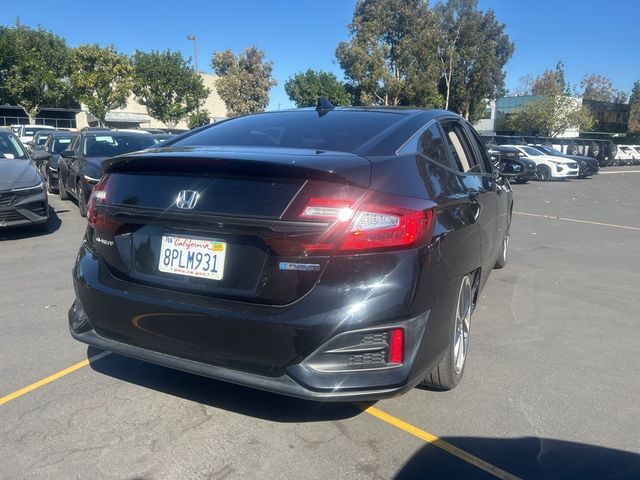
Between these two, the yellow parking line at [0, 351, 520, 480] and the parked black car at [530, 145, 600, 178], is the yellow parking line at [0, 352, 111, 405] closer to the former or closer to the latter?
the yellow parking line at [0, 351, 520, 480]

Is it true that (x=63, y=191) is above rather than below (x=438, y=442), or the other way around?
above

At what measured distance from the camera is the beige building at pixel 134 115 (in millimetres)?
45750

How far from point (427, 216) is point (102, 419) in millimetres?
2073

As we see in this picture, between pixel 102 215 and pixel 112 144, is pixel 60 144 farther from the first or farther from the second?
pixel 102 215

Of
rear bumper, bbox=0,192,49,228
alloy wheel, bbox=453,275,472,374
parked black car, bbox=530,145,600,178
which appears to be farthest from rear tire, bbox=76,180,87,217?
parked black car, bbox=530,145,600,178

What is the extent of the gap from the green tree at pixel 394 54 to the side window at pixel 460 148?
37.4m

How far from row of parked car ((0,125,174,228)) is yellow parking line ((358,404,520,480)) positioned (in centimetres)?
403

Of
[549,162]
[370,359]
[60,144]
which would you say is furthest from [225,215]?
[549,162]

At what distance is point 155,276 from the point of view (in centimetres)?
282

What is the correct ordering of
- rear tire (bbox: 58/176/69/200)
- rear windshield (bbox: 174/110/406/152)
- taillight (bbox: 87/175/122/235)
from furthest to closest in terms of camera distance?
rear tire (bbox: 58/176/69/200), rear windshield (bbox: 174/110/406/152), taillight (bbox: 87/175/122/235)

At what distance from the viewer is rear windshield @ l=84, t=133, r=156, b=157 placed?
34.0ft

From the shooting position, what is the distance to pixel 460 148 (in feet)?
14.1

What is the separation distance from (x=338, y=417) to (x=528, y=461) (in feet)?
3.30

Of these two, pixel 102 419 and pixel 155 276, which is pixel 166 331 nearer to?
pixel 155 276
